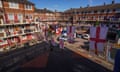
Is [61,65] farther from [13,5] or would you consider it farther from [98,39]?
[13,5]

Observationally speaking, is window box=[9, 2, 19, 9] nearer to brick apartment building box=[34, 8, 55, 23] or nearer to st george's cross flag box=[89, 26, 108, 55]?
brick apartment building box=[34, 8, 55, 23]

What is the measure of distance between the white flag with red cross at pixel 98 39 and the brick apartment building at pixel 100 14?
40.6m

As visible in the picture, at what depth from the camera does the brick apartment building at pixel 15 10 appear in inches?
1225

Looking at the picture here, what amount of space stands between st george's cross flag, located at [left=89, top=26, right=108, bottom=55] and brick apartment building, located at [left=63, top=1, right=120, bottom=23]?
40.6 m

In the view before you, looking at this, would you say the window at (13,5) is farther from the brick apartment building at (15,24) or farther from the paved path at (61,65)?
the paved path at (61,65)

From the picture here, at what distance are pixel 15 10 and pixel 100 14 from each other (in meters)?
39.6

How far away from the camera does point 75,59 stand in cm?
2383

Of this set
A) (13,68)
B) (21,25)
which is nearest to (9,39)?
(21,25)

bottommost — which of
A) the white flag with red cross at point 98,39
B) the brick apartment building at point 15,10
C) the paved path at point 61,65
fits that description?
the paved path at point 61,65

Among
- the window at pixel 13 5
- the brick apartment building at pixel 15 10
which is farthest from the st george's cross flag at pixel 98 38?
the window at pixel 13 5

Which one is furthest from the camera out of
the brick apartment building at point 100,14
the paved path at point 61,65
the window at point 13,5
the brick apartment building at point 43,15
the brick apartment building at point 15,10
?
the brick apartment building at point 43,15

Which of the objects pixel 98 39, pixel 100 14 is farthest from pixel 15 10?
pixel 100 14

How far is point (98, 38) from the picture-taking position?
8.62m

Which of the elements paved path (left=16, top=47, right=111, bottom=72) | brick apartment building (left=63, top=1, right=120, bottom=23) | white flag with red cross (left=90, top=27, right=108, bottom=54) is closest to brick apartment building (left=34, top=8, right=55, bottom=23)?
brick apartment building (left=63, top=1, right=120, bottom=23)
